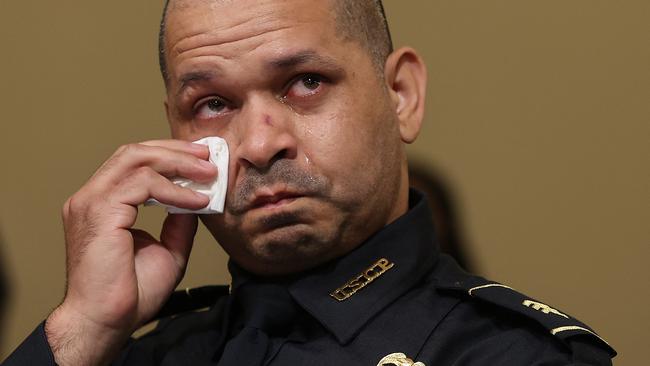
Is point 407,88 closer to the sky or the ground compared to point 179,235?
closer to the sky

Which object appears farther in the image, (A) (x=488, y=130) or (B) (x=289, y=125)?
(A) (x=488, y=130)

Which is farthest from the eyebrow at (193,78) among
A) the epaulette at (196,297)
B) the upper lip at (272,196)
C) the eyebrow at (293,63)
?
the epaulette at (196,297)

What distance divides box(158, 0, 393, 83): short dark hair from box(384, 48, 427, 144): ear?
3cm

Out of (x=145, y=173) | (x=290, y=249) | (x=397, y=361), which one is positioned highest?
(x=145, y=173)

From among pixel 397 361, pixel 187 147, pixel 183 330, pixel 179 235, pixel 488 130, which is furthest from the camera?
pixel 488 130

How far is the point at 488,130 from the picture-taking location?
200 cm

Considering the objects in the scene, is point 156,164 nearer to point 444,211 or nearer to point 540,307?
point 540,307

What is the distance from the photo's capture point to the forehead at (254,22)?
1.41 m

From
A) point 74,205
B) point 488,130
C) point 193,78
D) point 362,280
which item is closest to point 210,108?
point 193,78

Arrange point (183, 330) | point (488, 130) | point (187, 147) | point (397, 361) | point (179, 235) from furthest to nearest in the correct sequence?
1. point (488, 130)
2. point (183, 330)
3. point (179, 235)
4. point (187, 147)
5. point (397, 361)

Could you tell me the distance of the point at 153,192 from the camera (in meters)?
1.42

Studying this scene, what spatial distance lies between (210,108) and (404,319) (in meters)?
0.46

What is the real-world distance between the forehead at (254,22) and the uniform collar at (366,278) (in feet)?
1.12

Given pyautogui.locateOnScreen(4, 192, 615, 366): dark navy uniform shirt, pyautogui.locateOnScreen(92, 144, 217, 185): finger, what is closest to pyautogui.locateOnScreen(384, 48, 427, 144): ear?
pyautogui.locateOnScreen(4, 192, 615, 366): dark navy uniform shirt
